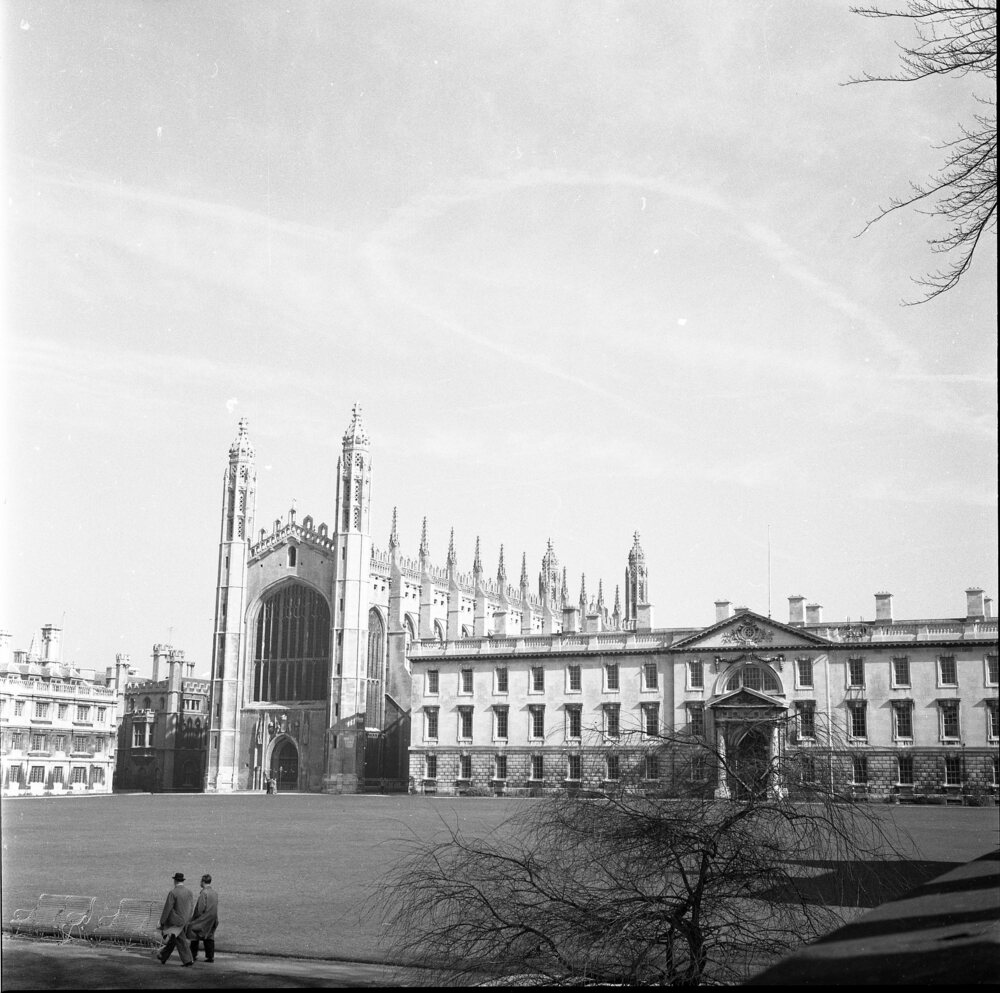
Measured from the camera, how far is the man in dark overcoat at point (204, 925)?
15.0 m

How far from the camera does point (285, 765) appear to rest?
80000 millimetres

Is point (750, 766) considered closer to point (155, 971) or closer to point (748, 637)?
point (155, 971)

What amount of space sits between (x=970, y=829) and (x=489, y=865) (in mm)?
28463

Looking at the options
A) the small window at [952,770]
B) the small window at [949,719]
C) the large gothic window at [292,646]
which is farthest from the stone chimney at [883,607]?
the large gothic window at [292,646]

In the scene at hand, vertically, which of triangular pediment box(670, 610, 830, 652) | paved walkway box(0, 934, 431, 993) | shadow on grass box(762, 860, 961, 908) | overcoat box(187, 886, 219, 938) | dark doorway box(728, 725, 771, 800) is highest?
triangular pediment box(670, 610, 830, 652)

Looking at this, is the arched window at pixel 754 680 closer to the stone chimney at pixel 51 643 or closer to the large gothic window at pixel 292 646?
the large gothic window at pixel 292 646

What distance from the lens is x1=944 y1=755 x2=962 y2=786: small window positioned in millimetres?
54938

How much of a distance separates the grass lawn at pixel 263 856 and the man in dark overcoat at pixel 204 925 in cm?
76

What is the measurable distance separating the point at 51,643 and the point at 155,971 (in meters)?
76.8

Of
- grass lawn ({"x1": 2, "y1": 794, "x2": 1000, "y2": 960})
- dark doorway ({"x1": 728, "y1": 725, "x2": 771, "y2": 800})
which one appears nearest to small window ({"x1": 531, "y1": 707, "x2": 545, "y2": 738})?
grass lawn ({"x1": 2, "y1": 794, "x2": 1000, "y2": 960})

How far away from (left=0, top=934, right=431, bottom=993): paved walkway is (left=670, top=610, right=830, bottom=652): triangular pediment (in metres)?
47.5

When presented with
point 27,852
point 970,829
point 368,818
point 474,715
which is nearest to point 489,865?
point 27,852

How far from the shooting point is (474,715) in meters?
69.4

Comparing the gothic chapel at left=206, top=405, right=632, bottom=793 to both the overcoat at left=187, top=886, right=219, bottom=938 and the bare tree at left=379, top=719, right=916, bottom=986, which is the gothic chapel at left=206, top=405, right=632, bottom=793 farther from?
the bare tree at left=379, top=719, right=916, bottom=986
